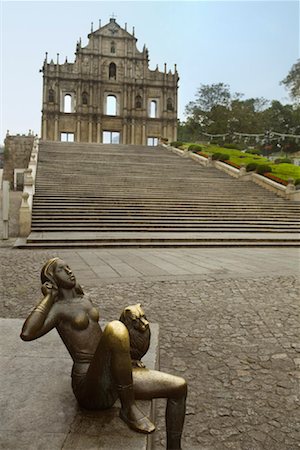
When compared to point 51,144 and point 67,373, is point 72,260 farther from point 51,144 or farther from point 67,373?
point 51,144

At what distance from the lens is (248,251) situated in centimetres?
1083

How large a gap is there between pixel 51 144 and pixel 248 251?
79.5 feet

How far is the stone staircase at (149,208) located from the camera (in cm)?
1217

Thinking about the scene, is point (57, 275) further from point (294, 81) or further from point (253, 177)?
point (294, 81)

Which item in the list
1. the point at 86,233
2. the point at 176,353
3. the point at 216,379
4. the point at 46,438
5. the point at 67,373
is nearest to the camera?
the point at 46,438

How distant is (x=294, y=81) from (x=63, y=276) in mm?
45888

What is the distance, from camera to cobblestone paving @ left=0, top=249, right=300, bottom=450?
2598mm

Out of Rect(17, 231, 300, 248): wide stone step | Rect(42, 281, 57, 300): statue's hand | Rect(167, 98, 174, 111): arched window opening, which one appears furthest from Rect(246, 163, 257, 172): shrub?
Rect(167, 98, 174, 111): arched window opening

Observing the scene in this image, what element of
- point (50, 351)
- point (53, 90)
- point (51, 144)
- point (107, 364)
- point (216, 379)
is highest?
point (53, 90)

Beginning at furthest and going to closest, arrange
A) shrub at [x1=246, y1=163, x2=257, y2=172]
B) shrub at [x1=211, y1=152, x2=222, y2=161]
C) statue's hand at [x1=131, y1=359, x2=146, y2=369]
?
shrub at [x1=211, y1=152, x2=222, y2=161] → shrub at [x1=246, y1=163, x2=257, y2=172] → statue's hand at [x1=131, y1=359, x2=146, y2=369]

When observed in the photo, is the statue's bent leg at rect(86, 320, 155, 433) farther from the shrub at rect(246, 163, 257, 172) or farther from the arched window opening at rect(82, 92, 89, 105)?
the arched window opening at rect(82, 92, 89, 105)

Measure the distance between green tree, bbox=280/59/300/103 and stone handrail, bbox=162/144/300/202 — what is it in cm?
1853

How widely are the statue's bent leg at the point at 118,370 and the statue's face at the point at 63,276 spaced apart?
0.38 meters

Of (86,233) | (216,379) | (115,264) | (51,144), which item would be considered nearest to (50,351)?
(216,379)
